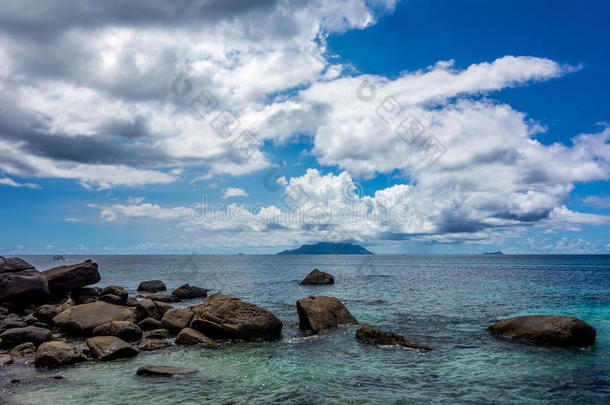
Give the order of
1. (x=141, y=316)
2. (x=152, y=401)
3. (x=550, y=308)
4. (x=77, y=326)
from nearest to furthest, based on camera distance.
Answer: (x=152, y=401), (x=77, y=326), (x=141, y=316), (x=550, y=308)

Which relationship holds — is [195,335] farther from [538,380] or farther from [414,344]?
[538,380]

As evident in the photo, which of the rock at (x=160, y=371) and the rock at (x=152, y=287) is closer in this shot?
the rock at (x=160, y=371)

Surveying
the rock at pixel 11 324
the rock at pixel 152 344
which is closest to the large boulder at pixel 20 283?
the rock at pixel 11 324

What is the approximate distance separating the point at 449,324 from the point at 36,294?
29.8 meters

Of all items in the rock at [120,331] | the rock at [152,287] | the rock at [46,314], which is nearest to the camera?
the rock at [120,331]

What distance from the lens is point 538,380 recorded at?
13234 mm

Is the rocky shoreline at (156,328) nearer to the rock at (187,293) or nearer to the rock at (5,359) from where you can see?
the rock at (5,359)

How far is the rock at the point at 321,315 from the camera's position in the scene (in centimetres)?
2178

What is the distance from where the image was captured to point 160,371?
13750mm

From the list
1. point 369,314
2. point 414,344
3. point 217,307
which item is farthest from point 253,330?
point 369,314

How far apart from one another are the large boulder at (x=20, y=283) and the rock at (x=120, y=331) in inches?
465

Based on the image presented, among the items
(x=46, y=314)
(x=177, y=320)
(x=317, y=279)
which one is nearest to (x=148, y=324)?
(x=177, y=320)

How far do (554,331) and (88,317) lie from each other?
2488cm

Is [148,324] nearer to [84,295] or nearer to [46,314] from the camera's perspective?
[46,314]
